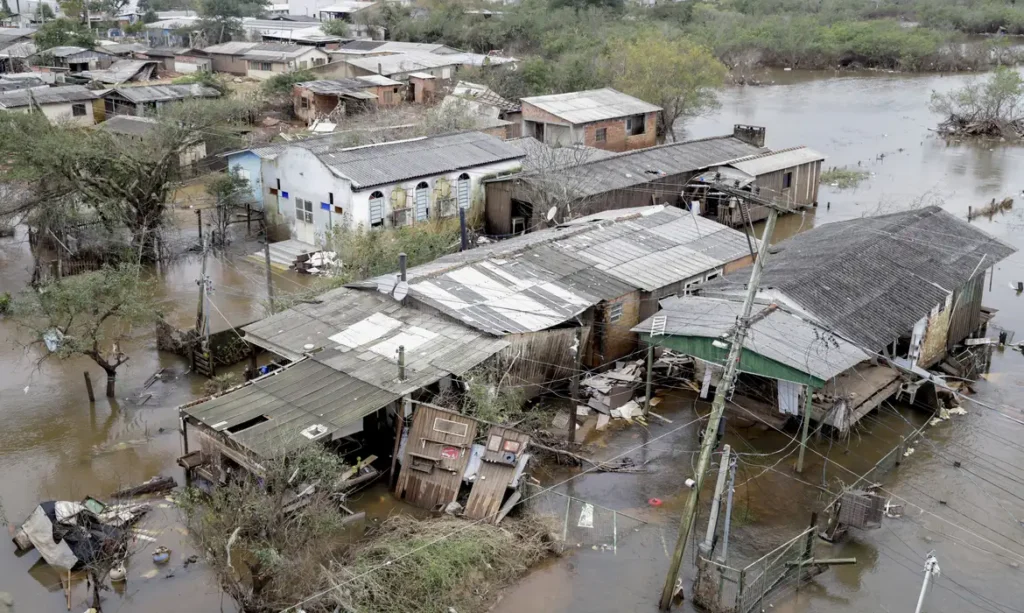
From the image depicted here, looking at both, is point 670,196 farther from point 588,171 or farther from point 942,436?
point 942,436

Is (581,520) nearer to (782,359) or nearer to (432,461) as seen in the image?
(432,461)

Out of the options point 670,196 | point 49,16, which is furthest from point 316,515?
point 49,16

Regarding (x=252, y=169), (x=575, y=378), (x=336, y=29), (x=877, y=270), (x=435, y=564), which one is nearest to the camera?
(x=435, y=564)

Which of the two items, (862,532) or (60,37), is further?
(60,37)

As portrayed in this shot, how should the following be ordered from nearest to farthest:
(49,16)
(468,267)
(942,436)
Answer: (942,436)
(468,267)
(49,16)

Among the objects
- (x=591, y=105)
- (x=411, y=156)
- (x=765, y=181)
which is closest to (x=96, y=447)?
(x=411, y=156)

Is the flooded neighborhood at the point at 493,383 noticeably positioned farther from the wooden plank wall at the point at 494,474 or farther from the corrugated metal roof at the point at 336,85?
the corrugated metal roof at the point at 336,85

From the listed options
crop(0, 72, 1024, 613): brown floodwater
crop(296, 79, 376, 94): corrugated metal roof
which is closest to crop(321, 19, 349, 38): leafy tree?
crop(296, 79, 376, 94): corrugated metal roof
